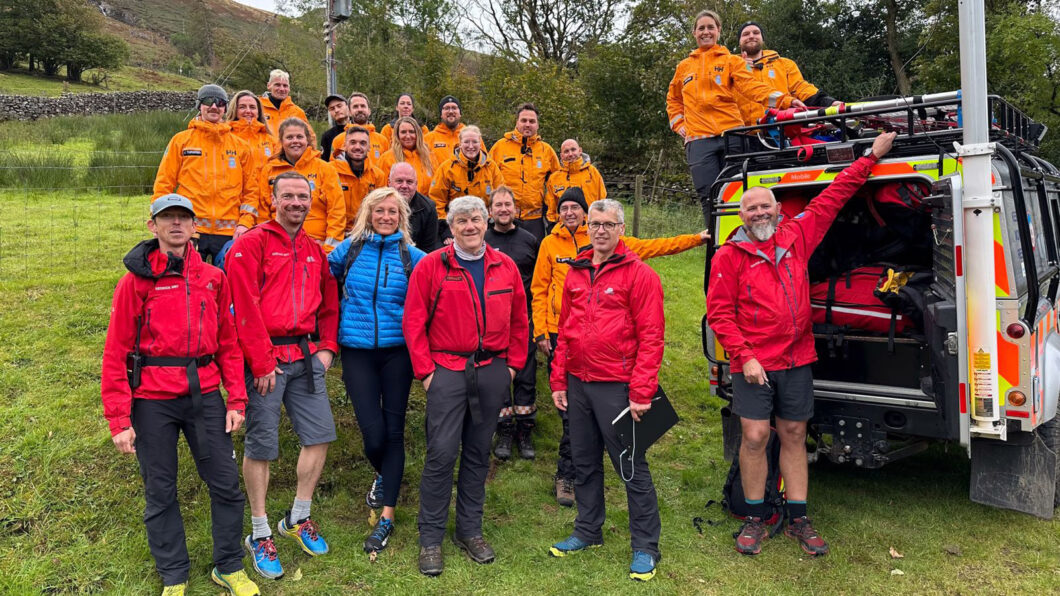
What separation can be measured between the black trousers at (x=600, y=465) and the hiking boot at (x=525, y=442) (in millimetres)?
1246

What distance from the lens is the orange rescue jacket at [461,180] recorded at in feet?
19.1

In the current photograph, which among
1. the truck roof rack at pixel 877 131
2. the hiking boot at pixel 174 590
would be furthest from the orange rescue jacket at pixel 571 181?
the hiking boot at pixel 174 590

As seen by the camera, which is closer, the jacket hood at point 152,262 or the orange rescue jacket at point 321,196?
the jacket hood at point 152,262

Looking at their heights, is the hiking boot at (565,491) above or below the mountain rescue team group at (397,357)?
below

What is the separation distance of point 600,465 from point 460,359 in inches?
39.9

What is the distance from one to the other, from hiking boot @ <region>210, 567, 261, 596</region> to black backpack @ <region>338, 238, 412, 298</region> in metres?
1.56

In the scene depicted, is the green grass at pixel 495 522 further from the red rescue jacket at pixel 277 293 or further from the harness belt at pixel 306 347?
the red rescue jacket at pixel 277 293

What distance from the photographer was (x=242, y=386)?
3.46 metres

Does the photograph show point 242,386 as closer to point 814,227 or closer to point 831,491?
point 814,227

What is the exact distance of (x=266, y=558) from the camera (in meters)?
3.65

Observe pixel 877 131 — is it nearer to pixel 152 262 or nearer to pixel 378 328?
pixel 378 328

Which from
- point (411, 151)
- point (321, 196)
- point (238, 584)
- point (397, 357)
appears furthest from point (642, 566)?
point (411, 151)

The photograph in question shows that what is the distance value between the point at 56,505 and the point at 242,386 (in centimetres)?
158

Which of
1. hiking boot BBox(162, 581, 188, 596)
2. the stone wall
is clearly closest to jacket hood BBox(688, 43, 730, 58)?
hiking boot BBox(162, 581, 188, 596)
